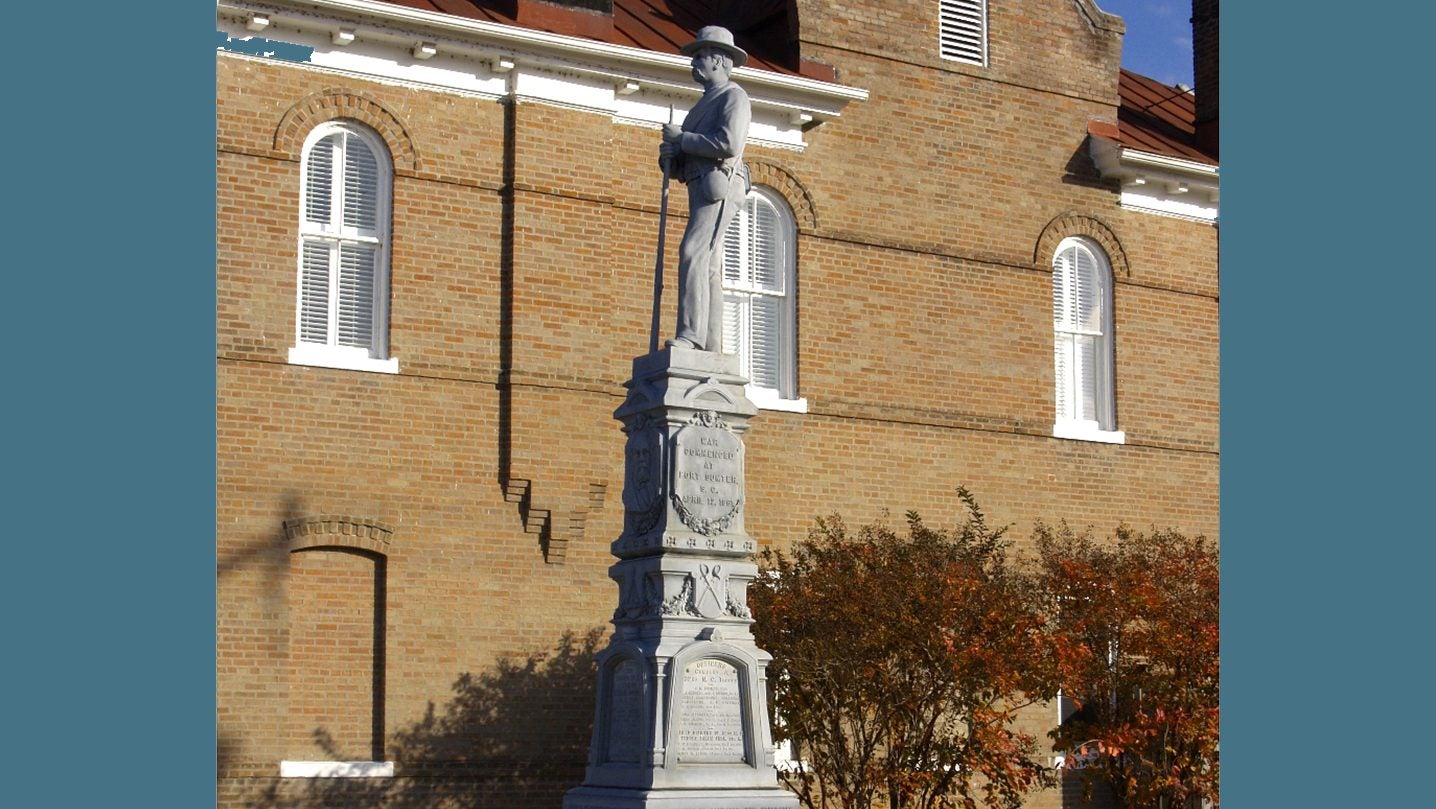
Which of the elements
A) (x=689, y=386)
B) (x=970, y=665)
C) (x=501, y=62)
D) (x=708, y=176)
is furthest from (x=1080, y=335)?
(x=689, y=386)

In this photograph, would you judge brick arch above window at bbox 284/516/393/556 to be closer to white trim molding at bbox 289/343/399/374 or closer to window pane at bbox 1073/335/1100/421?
white trim molding at bbox 289/343/399/374

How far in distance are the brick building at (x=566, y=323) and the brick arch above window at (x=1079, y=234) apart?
0.05m

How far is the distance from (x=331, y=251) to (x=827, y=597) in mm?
6180

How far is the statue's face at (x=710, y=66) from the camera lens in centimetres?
1446

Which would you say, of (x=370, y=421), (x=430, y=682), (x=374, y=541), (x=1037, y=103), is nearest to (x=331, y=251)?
(x=370, y=421)

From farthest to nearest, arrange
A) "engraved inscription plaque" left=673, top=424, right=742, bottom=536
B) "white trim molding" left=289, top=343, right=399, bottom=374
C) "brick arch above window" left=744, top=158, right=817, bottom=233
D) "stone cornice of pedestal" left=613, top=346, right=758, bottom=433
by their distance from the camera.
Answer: "brick arch above window" left=744, top=158, right=817, bottom=233
"white trim molding" left=289, top=343, right=399, bottom=374
"stone cornice of pedestal" left=613, top=346, right=758, bottom=433
"engraved inscription plaque" left=673, top=424, right=742, bottom=536

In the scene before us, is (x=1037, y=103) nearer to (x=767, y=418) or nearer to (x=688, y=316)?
(x=767, y=418)

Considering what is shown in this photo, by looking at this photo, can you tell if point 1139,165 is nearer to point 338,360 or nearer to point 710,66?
point 338,360

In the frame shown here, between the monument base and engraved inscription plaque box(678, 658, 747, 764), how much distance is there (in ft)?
0.80

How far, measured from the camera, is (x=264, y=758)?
17.9 metres

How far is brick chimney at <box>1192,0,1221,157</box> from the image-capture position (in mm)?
25578

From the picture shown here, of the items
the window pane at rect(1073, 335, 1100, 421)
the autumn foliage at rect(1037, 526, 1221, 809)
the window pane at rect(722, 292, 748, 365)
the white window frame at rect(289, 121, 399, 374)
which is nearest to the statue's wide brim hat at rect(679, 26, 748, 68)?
the white window frame at rect(289, 121, 399, 374)

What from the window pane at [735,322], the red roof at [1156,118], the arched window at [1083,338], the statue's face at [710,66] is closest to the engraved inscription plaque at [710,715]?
the statue's face at [710,66]

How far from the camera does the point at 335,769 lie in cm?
1819
